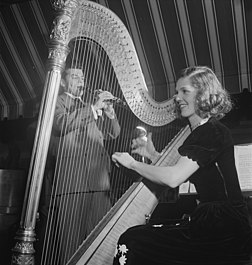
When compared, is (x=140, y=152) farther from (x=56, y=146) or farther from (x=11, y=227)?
(x=11, y=227)

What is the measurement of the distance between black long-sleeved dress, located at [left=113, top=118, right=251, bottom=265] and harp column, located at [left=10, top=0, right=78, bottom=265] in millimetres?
308

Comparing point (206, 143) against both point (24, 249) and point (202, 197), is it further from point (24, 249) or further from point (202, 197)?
point (24, 249)

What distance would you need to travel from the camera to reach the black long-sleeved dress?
133cm

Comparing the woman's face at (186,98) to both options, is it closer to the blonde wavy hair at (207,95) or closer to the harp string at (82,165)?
the blonde wavy hair at (207,95)

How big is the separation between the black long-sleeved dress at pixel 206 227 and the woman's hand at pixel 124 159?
0.20 metres

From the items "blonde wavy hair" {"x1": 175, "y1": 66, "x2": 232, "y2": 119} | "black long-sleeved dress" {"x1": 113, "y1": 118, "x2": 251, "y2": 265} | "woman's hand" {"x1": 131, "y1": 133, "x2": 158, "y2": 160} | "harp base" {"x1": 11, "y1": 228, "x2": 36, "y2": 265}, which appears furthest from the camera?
"woman's hand" {"x1": 131, "y1": 133, "x2": 158, "y2": 160}

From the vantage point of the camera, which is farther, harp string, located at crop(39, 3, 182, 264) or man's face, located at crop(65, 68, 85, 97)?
man's face, located at crop(65, 68, 85, 97)

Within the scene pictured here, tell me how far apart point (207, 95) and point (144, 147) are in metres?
0.36

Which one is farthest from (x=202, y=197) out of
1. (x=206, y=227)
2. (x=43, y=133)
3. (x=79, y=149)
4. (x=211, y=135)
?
(x=43, y=133)

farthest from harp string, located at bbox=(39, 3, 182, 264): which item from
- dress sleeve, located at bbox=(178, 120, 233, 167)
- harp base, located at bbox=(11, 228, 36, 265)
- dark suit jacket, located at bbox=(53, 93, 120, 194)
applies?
dress sleeve, located at bbox=(178, 120, 233, 167)

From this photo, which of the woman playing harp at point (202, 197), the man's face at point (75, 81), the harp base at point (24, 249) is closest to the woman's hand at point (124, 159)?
the woman playing harp at point (202, 197)

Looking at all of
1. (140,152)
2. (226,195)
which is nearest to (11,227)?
(140,152)

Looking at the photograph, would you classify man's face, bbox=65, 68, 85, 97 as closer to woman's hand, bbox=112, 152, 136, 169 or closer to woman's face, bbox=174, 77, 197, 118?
woman's hand, bbox=112, 152, 136, 169

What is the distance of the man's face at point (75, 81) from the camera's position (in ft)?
5.06
